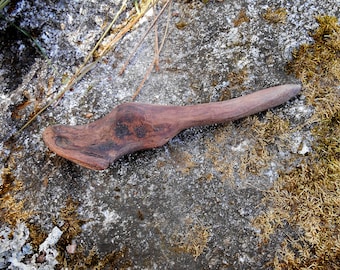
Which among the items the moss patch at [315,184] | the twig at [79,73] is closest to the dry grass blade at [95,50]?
the twig at [79,73]

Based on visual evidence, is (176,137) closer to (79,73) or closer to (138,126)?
(138,126)

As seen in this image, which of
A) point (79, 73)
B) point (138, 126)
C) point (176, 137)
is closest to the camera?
point (138, 126)

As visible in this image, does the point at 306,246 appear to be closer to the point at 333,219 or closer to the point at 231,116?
the point at 333,219

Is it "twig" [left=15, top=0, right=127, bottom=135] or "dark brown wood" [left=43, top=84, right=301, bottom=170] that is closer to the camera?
"dark brown wood" [left=43, top=84, right=301, bottom=170]

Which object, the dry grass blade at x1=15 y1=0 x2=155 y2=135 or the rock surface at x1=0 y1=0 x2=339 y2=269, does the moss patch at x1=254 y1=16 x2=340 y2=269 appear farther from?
the dry grass blade at x1=15 y1=0 x2=155 y2=135

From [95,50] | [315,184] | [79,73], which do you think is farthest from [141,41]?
[315,184]

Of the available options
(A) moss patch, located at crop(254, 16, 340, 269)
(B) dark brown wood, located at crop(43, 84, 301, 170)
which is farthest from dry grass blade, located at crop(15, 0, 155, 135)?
(A) moss patch, located at crop(254, 16, 340, 269)
